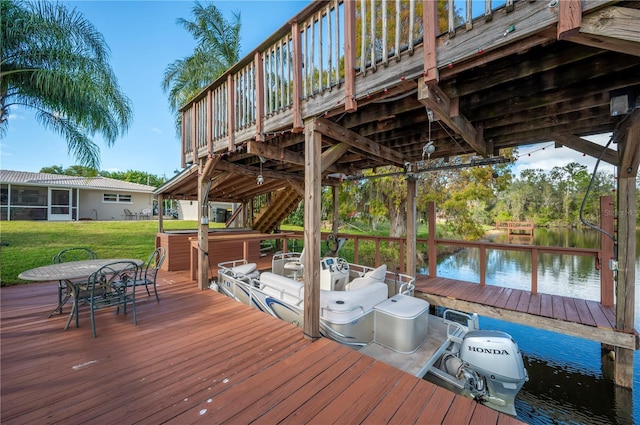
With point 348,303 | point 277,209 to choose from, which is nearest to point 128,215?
point 277,209

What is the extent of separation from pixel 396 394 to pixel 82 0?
10.8 meters

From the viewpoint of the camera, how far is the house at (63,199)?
14406 mm

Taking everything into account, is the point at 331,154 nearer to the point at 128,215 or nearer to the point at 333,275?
the point at 333,275

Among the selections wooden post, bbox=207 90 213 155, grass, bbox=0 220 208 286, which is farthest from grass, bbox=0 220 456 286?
wooden post, bbox=207 90 213 155

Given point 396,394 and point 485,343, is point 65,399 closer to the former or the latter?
point 396,394

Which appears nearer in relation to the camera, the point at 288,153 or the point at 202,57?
the point at 288,153

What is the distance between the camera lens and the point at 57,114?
696 cm

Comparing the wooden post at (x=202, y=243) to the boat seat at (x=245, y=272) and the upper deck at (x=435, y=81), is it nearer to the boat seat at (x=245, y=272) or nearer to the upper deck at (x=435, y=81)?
the boat seat at (x=245, y=272)

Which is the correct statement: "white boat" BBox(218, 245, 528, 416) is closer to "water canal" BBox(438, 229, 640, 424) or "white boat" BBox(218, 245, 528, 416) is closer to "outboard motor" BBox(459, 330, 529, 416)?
"outboard motor" BBox(459, 330, 529, 416)

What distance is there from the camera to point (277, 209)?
29.5ft

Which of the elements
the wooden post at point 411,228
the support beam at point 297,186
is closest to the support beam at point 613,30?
the wooden post at point 411,228

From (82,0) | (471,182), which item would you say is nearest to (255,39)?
(82,0)

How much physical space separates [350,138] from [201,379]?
3143 millimetres

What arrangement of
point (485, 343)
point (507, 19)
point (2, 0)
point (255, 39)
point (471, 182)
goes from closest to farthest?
point (507, 19) < point (485, 343) < point (2, 0) < point (471, 182) < point (255, 39)
